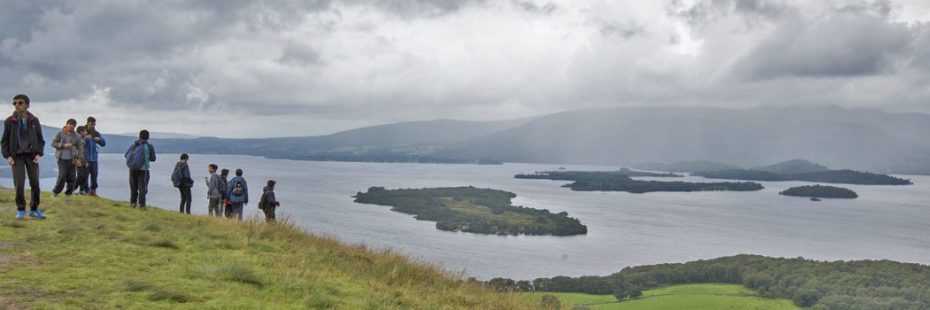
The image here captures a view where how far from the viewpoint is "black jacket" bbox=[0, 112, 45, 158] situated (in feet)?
47.2

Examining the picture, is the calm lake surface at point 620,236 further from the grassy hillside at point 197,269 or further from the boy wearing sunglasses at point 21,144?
the boy wearing sunglasses at point 21,144

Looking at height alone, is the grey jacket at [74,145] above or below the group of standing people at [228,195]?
above

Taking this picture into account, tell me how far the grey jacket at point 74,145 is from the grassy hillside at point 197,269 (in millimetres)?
1707

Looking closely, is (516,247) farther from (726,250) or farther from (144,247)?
(144,247)

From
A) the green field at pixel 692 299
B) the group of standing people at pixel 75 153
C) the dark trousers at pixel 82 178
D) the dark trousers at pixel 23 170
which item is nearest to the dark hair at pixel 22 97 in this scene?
the dark trousers at pixel 23 170

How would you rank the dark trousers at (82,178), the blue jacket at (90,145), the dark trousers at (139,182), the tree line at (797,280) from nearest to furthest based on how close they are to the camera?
1. the dark trousers at (139,182)
2. the blue jacket at (90,145)
3. the dark trousers at (82,178)
4. the tree line at (797,280)

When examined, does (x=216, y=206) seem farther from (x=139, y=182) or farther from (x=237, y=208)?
(x=139, y=182)

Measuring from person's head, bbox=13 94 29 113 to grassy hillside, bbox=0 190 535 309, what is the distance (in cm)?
257

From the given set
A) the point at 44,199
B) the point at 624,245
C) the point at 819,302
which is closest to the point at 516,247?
the point at 624,245

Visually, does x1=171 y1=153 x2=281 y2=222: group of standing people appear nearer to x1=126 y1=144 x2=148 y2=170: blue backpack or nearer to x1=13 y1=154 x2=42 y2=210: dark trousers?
x1=126 y1=144 x2=148 y2=170: blue backpack

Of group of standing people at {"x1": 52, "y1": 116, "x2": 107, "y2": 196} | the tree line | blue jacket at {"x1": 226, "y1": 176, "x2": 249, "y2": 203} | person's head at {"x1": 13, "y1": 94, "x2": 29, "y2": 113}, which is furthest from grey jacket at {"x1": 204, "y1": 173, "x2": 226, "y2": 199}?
the tree line

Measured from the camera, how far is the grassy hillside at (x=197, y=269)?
9.27 m

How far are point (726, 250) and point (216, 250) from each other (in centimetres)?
11822

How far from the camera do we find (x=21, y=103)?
14125 millimetres
